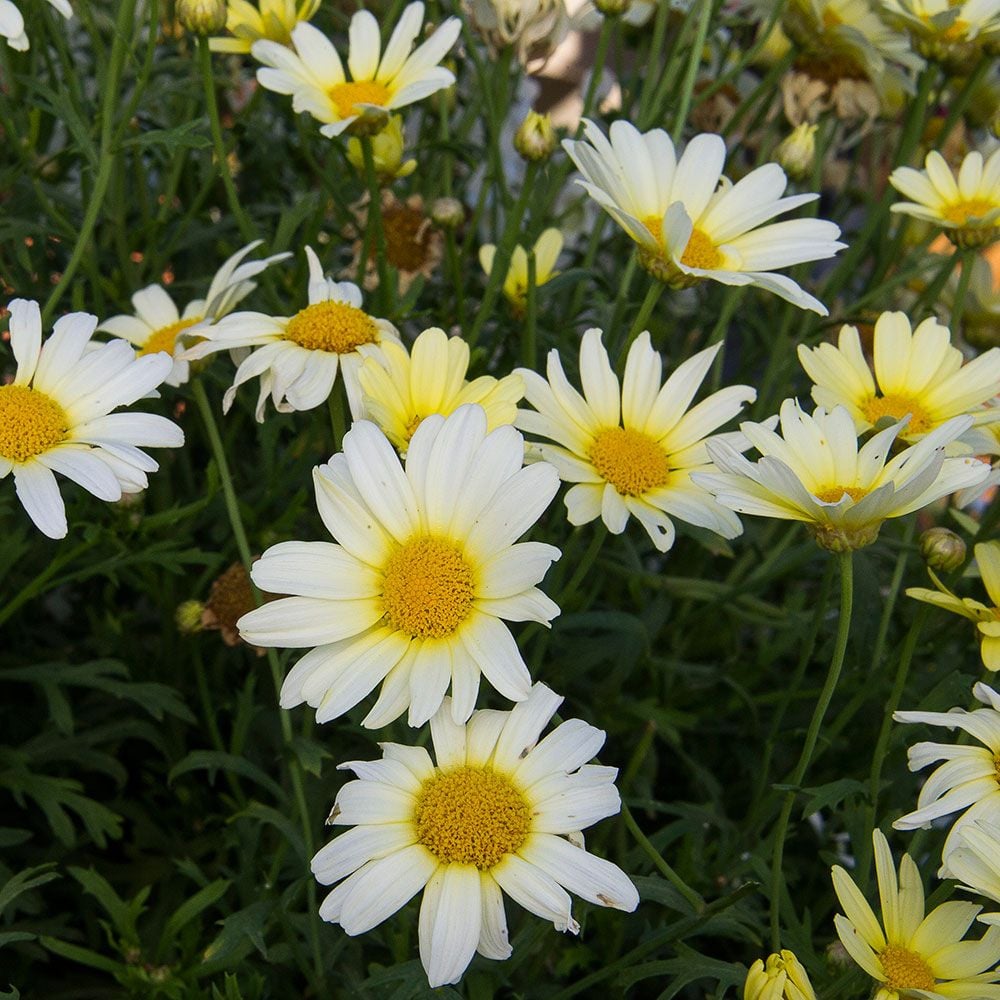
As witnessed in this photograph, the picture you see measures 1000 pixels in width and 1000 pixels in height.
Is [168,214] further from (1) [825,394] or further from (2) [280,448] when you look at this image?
(1) [825,394]

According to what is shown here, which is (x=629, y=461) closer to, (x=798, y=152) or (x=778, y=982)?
(x=778, y=982)

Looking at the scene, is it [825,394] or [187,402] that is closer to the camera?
[825,394]

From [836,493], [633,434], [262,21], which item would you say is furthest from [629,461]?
[262,21]

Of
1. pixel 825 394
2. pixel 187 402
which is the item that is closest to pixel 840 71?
pixel 825 394

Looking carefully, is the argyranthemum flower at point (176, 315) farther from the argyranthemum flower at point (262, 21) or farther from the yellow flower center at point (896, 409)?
the yellow flower center at point (896, 409)

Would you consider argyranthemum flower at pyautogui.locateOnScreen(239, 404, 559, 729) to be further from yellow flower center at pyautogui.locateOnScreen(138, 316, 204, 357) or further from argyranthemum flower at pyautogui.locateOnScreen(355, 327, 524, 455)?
yellow flower center at pyautogui.locateOnScreen(138, 316, 204, 357)

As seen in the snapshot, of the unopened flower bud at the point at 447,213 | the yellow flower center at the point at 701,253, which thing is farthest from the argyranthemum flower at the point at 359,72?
the yellow flower center at the point at 701,253
